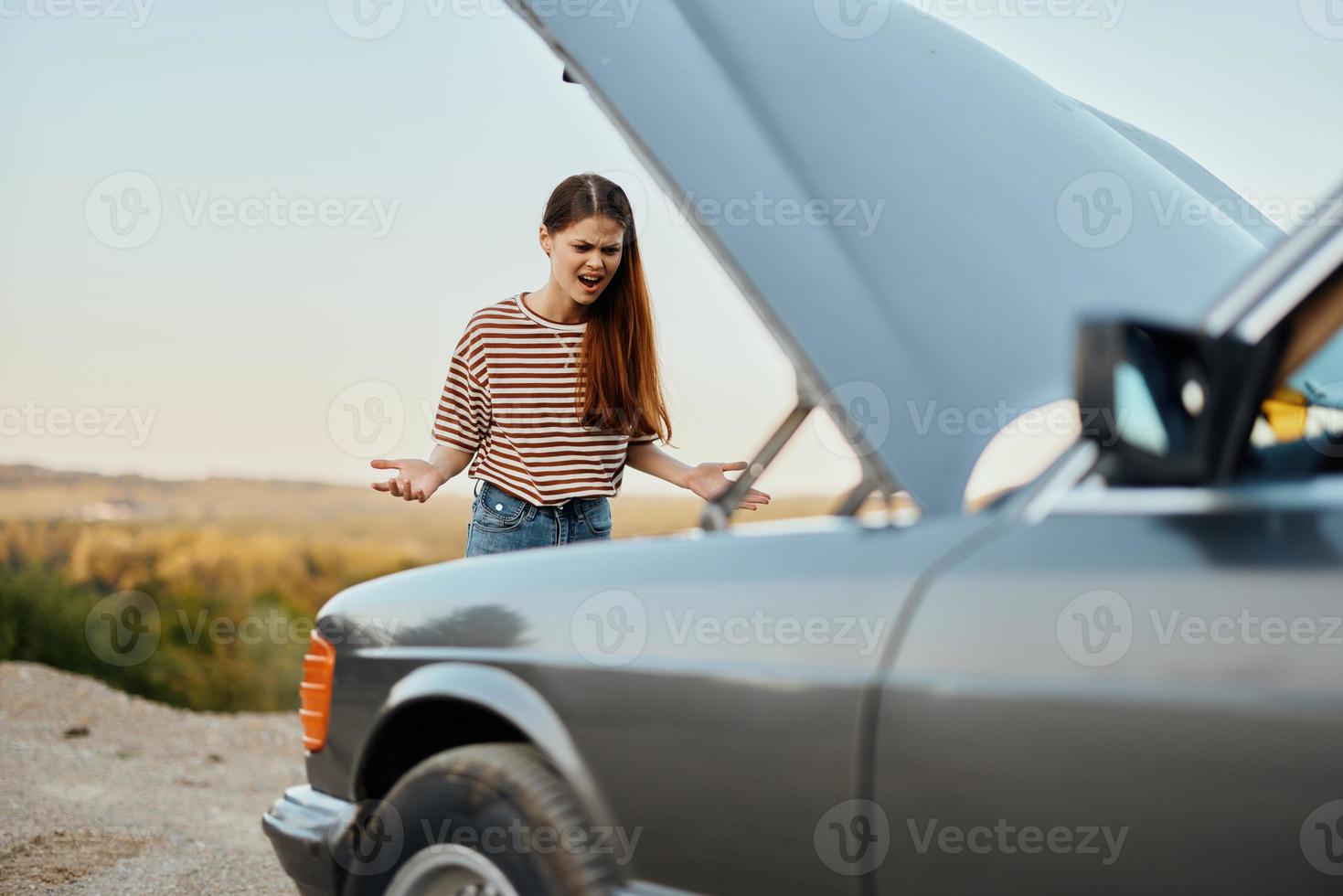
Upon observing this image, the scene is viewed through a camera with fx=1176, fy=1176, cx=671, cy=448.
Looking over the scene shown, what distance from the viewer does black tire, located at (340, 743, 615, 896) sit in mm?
2061

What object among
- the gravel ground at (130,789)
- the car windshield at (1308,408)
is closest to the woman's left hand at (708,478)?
the car windshield at (1308,408)

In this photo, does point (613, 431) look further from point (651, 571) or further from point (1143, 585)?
point (1143, 585)

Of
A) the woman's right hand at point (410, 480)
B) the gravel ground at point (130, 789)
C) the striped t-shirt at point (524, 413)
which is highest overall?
the striped t-shirt at point (524, 413)

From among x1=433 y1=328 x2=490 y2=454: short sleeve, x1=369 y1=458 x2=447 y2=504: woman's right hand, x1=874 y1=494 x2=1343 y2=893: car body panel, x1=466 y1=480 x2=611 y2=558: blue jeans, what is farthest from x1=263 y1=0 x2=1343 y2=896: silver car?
x1=433 y1=328 x2=490 y2=454: short sleeve

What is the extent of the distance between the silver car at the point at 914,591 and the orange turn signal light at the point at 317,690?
0.04ft

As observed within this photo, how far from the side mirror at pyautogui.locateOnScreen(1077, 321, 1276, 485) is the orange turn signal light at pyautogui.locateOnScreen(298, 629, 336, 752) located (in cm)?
177

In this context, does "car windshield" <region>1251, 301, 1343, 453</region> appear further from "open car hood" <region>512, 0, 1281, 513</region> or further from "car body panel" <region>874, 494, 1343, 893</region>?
"open car hood" <region>512, 0, 1281, 513</region>

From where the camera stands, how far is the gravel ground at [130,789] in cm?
504

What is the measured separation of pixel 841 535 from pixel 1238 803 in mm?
708

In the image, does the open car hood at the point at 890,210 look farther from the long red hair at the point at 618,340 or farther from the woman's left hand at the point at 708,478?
the woman's left hand at the point at 708,478

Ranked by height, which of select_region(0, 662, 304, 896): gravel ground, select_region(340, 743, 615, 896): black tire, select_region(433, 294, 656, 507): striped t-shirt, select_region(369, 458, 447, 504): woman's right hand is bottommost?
select_region(0, 662, 304, 896): gravel ground

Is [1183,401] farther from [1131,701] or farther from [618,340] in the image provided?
[618,340]

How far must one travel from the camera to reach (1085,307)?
2.29 m

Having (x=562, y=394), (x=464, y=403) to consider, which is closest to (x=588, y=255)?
(x=562, y=394)
